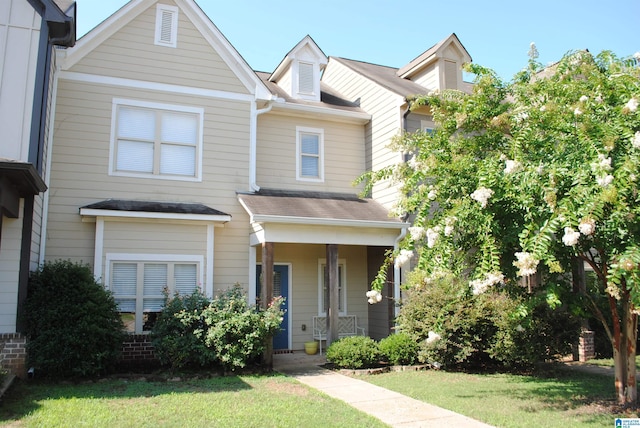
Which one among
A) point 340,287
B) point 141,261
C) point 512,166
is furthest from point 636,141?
point 141,261

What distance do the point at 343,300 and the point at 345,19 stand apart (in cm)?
733

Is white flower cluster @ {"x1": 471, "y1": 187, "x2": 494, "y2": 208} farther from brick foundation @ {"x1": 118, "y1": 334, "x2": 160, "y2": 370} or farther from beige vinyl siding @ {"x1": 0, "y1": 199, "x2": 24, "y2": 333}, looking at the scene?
beige vinyl siding @ {"x1": 0, "y1": 199, "x2": 24, "y2": 333}

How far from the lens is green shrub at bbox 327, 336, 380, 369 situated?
36.9 ft

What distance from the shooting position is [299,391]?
29.6ft

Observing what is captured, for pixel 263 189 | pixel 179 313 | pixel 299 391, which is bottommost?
pixel 299 391

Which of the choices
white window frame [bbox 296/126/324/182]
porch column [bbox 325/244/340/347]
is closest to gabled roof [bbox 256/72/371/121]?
white window frame [bbox 296/126/324/182]

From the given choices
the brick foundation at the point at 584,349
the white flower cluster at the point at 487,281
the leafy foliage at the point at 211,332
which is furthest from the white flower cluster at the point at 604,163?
the brick foundation at the point at 584,349

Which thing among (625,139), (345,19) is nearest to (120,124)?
(345,19)

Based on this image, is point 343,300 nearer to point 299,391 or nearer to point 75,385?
point 299,391

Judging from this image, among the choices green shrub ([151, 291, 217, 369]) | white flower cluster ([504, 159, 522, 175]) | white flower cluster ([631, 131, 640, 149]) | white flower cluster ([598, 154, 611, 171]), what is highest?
white flower cluster ([631, 131, 640, 149])

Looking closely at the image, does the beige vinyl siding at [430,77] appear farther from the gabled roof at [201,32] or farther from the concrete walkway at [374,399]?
the concrete walkway at [374,399]

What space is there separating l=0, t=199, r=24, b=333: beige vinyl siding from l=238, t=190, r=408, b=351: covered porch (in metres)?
4.55

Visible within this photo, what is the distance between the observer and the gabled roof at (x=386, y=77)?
15.0 meters

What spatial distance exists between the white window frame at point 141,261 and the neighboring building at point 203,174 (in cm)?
2
